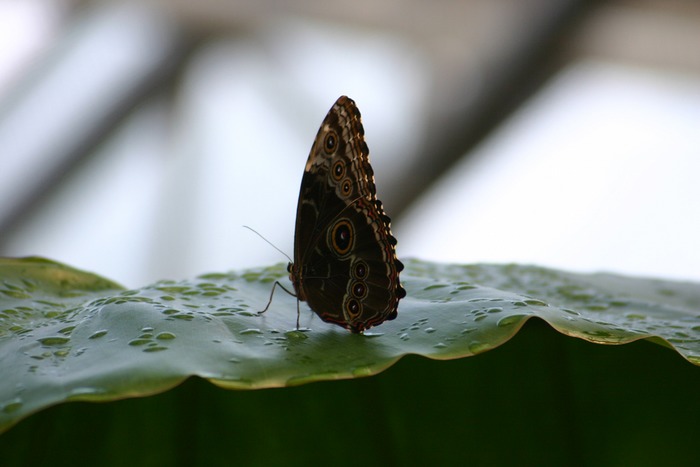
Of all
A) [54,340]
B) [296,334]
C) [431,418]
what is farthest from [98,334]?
[431,418]

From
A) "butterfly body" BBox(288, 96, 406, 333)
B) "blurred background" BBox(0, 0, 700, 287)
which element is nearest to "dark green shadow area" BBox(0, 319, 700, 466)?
"butterfly body" BBox(288, 96, 406, 333)

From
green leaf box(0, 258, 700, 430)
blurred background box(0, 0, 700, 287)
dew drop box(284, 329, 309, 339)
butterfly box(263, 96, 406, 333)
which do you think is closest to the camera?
green leaf box(0, 258, 700, 430)

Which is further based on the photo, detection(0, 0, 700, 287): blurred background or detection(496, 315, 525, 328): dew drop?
detection(0, 0, 700, 287): blurred background

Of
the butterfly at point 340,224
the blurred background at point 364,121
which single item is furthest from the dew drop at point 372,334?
the blurred background at point 364,121

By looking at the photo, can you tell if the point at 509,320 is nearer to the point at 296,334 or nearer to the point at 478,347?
the point at 478,347

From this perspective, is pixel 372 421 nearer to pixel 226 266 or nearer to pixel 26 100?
pixel 26 100

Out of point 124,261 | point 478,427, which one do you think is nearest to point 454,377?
point 478,427

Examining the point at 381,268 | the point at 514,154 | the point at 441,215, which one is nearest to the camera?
the point at 381,268

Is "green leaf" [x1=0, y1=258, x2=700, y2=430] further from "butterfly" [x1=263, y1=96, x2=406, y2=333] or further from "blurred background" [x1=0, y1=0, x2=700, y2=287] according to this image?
"blurred background" [x1=0, y1=0, x2=700, y2=287]

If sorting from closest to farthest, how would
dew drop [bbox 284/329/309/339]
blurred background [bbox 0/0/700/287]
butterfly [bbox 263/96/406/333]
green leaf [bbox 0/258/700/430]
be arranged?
green leaf [bbox 0/258/700/430] < dew drop [bbox 284/329/309/339] < butterfly [bbox 263/96/406/333] < blurred background [bbox 0/0/700/287]
